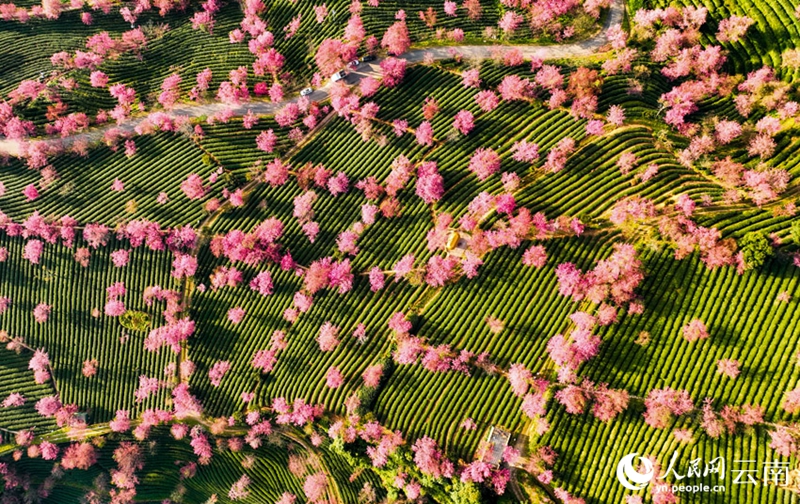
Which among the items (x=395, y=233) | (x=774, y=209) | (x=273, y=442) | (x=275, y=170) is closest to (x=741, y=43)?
(x=774, y=209)

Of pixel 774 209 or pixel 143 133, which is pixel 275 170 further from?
pixel 774 209

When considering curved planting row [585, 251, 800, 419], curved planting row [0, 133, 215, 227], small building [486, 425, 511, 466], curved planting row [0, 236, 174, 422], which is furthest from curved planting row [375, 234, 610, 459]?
curved planting row [0, 133, 215, 227]

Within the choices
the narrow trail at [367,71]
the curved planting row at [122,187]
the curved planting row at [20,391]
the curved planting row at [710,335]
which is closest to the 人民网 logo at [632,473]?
the curved planting row at [710,335]

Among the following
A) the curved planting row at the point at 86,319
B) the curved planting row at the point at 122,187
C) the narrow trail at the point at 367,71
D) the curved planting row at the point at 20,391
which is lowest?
the curved planting row at the point at 20,391

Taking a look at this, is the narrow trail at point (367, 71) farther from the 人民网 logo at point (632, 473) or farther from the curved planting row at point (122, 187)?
the 人民网 logo at point (632, 473)

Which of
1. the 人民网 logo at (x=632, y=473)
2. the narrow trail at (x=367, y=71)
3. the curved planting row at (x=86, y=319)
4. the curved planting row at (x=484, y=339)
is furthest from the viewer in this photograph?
the curved planting row at (x=86, y=319)

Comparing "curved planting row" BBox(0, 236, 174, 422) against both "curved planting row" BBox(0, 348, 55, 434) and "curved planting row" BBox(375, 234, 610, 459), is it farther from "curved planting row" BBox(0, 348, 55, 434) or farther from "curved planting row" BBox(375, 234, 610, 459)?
"curved planting row" BBox(375, 234, 610, 459)
